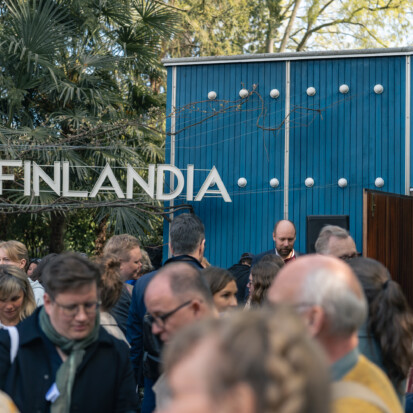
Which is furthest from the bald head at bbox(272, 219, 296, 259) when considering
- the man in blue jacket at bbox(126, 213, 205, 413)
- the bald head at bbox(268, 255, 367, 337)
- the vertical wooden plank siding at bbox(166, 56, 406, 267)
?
the bald head at bbox(268, 255, 367, 337)

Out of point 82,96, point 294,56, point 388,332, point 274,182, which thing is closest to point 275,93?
point 294,56

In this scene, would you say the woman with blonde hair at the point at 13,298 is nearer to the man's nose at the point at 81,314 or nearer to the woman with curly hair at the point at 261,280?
the woman with curly hair at the point at 261,280

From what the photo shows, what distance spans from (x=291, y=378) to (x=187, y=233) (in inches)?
152

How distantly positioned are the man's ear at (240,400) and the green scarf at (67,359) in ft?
6.73

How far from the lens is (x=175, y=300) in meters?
3.00

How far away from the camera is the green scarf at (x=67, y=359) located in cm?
311

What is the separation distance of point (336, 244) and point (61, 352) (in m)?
2.96

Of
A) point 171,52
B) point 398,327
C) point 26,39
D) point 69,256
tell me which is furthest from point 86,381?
point 171,52

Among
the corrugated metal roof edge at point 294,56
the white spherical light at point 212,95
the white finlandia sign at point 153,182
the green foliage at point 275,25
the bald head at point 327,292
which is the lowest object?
the bald head at point 327,292

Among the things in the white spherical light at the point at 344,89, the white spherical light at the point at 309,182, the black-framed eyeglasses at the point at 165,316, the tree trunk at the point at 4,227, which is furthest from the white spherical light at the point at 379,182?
the black-framed eyeglasses at the point at 165,316

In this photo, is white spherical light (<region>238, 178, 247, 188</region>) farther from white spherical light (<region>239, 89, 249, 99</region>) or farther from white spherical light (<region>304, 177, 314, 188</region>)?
white spherical light (<region>239, 89, 249, 99</region>)

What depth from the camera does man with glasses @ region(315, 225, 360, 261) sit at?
5.58 metres

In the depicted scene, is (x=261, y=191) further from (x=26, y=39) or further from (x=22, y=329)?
(x=22, y=329)

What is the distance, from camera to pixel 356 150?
12352 millimetres
